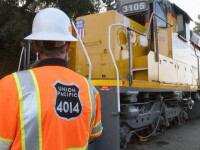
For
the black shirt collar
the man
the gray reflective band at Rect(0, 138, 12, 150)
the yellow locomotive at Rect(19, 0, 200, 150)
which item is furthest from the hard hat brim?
the yellow locomotive at Rect(19, 0, 200, 150)

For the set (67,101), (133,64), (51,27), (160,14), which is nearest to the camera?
(67,101)

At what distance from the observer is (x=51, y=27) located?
1.72 meters

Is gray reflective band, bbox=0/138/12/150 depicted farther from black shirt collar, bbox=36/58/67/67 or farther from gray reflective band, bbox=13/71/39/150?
black shirt collar, bbox=36/58/67/67

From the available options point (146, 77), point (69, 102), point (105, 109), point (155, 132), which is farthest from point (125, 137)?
point (69, 102)

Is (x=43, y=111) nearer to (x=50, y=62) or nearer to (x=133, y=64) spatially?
(x=50, y=62)

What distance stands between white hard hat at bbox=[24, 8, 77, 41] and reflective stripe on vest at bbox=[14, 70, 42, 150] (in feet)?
1.02

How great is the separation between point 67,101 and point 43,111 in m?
0.17

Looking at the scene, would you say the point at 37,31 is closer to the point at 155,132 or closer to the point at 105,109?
the point at 105,109

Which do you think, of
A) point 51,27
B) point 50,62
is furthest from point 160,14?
point 50,62

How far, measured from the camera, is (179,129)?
864 centimetres

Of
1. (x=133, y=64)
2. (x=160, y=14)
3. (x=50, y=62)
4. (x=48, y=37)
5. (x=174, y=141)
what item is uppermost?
(x=160, y=14)

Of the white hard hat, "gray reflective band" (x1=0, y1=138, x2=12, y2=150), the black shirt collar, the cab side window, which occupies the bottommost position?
"gray reflective band" (x1=0, y1=138, x2=12, y2=150)

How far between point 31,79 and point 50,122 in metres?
0.24

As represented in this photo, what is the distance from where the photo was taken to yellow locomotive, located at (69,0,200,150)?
455 centimetres
